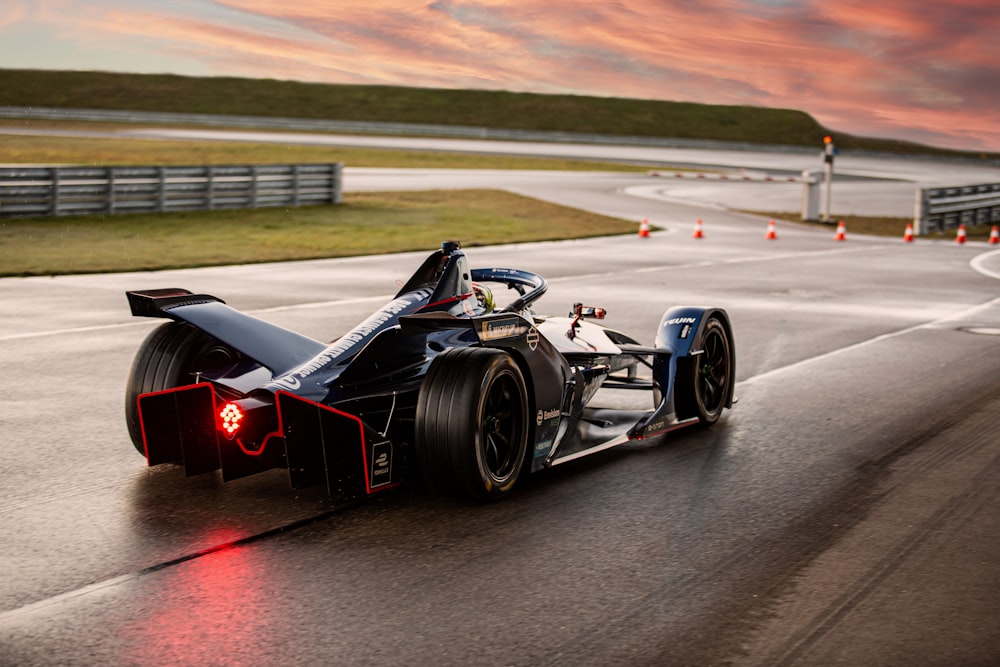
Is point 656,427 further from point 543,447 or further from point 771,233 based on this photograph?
point 771,233

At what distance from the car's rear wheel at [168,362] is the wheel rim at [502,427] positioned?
1496 millimetres

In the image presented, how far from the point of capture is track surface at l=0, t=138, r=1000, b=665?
177 inches

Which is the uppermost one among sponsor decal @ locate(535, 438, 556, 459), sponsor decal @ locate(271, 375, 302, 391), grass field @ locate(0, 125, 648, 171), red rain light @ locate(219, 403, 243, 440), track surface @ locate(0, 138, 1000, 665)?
grass field @ locate(0, 125, 648, 171)

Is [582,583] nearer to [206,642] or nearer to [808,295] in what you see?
[206,642]

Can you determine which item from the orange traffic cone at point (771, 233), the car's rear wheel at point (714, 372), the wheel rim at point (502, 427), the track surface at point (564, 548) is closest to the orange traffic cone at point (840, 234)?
the orange traffic cone at point (771, 233)

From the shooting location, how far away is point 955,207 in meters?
32.0

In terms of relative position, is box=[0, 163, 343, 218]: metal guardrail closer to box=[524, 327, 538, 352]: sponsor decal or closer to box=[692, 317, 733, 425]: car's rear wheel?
box=[692, 317, 733, 425]: car's rear wheel

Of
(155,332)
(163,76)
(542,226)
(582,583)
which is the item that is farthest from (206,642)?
(163,76)

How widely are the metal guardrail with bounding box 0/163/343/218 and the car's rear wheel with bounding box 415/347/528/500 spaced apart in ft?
66.2

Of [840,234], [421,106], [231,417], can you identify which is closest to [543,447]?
[231,417]

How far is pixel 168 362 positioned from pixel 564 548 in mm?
2400

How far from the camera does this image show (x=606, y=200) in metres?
35.4

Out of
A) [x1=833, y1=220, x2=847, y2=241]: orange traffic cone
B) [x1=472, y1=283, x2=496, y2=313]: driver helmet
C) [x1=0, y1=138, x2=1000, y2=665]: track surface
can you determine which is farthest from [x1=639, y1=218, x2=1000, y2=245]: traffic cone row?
[x1=472, y1=283, x2=496, y2=313]: driver helmet

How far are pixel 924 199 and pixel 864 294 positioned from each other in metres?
14.2
